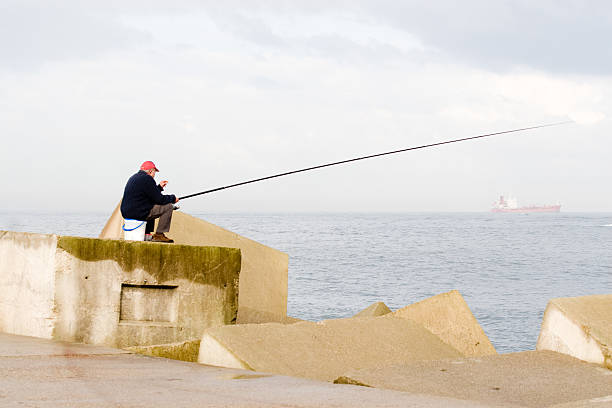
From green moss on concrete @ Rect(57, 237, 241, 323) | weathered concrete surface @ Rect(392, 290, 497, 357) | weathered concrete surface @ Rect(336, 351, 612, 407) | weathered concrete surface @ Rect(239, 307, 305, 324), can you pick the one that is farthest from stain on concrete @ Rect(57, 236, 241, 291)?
weathered concrete surface @ Rect(392, 290, 497, 357)

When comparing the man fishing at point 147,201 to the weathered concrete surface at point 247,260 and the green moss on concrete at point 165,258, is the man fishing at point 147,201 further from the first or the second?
the weathered concrete surface at point 247,260

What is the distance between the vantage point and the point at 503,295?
60.3ft

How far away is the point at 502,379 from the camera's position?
3.85 meters

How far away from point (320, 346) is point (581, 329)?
1657 millimetres

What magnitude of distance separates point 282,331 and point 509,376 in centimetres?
138

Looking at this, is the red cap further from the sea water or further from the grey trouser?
the sea water

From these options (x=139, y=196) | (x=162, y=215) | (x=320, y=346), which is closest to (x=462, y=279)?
(x=162, y=215)

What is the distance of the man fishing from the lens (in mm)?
5191

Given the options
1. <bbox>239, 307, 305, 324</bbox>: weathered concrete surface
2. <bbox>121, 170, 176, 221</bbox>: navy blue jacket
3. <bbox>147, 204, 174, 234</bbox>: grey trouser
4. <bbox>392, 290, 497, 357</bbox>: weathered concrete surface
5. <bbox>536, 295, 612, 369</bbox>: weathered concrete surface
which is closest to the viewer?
<bbox>536, 295, 612, 369</bbox>: weathered concrete surface

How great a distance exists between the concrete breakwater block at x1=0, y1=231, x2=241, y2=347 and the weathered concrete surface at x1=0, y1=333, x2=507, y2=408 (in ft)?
1.31

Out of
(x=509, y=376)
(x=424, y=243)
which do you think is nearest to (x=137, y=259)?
(x=509, y=376)

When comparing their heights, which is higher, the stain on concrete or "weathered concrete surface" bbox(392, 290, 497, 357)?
the stain on concrete

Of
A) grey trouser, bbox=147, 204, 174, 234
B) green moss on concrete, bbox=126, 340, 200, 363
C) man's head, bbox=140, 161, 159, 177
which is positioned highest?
man's head, bbox=140, 161, 159, 177

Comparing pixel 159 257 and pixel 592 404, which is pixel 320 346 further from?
pixel 592 404
